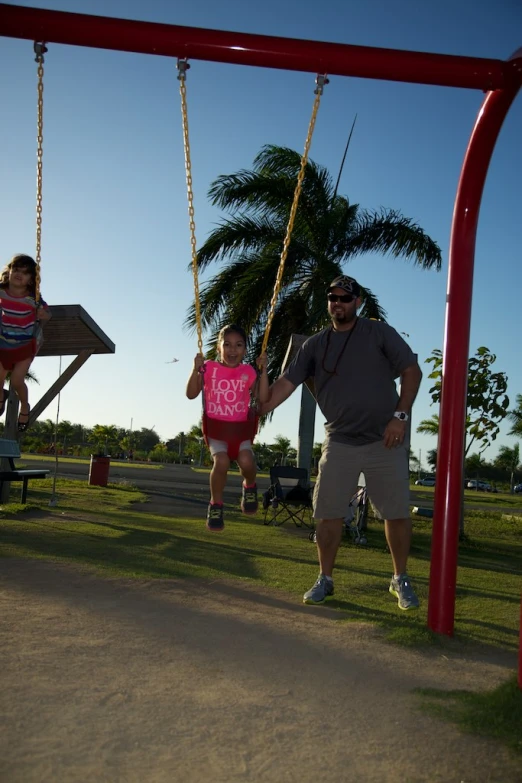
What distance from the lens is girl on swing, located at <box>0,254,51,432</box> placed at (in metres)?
5.45

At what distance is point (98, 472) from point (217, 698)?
18555 mm

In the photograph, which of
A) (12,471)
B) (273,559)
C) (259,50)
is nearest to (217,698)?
(259,50)

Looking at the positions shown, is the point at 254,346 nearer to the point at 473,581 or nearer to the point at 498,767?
the point at 473,581

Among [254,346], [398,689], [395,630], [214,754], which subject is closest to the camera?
[214,754]

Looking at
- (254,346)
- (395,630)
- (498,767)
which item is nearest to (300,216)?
(254,346)

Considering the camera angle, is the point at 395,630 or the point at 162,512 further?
the point at 162,512

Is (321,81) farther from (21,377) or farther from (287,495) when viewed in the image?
(287,495)

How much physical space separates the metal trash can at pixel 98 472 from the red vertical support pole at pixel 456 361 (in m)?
17.2

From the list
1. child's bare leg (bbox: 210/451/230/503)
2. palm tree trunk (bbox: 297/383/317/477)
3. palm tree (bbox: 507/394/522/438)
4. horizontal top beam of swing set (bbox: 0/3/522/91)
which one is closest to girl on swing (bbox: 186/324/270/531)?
child's bare leg (bbox: 210/451/230/503)

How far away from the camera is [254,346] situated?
19125 mm

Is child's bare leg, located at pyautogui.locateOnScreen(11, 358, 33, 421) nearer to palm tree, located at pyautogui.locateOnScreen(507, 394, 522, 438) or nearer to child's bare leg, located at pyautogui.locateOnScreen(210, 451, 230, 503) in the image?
child's bare leg, located at pyautogui.locateOnScreen(210, 451, 230, 503)

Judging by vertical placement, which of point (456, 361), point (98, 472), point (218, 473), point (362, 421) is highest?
point (456, 361)

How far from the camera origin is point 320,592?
209 inches

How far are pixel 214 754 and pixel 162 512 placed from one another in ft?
38.2
